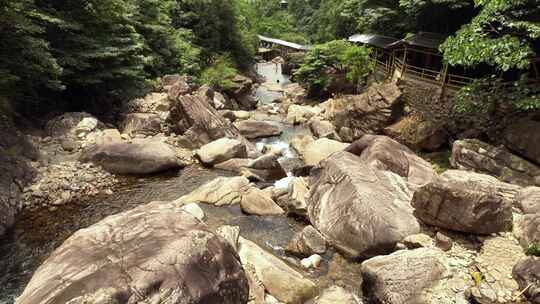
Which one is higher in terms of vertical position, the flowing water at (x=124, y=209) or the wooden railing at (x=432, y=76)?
the wooden railing at (x=432, y=76)

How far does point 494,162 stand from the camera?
1352 cm

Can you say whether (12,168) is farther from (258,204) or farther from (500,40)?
(500,40)

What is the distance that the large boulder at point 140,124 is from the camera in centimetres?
1819

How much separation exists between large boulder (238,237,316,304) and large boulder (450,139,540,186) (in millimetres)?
9475

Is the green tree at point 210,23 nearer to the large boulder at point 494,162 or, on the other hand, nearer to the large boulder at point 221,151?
the large boulder at point 221,151

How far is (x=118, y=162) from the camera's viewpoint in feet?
46.9

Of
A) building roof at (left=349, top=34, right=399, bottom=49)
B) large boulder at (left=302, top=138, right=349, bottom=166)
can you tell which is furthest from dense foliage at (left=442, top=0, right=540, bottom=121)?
building roof at (left=349, top=34, right=399, bottom=49)

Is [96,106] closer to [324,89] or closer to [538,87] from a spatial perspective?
[324,89]

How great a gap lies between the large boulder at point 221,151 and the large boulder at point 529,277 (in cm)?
1184

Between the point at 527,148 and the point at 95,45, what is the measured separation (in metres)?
19.9

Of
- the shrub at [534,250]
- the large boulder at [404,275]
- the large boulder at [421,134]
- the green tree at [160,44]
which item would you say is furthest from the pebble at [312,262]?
the green tree at [160,44]

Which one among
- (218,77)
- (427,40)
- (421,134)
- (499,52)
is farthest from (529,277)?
(218,77)

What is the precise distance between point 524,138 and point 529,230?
5.67 metres

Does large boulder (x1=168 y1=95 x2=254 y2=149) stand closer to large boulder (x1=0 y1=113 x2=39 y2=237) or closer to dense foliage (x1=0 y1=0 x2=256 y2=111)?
dense foliage (x1=0 y1=0 x2=256 y2=111)
